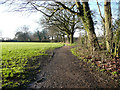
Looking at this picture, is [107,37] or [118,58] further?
[107,37]

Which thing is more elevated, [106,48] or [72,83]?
[106,48]

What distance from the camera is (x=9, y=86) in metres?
2.18

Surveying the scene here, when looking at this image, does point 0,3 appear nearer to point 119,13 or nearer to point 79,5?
point 119,13

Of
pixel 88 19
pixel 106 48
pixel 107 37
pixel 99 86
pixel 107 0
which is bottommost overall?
pixel 99 86

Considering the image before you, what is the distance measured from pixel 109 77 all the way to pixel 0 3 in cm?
460

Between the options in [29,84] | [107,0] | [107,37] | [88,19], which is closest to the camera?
[29,84]

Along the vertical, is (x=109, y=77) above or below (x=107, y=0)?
below

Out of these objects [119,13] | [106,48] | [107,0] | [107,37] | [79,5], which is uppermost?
[79,5]

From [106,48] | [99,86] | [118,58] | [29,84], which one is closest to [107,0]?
[106,48]

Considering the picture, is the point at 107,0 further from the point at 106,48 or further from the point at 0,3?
the point at 0,3

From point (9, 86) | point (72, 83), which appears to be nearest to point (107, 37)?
point (72, 83)

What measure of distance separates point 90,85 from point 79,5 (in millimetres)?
6187

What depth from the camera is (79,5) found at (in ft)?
21.2

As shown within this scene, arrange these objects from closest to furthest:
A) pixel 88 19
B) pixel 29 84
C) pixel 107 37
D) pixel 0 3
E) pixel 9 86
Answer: pixel 9 86, pixel 29 84, pixel 0 3, pixel 107 37, pixel 88 19
